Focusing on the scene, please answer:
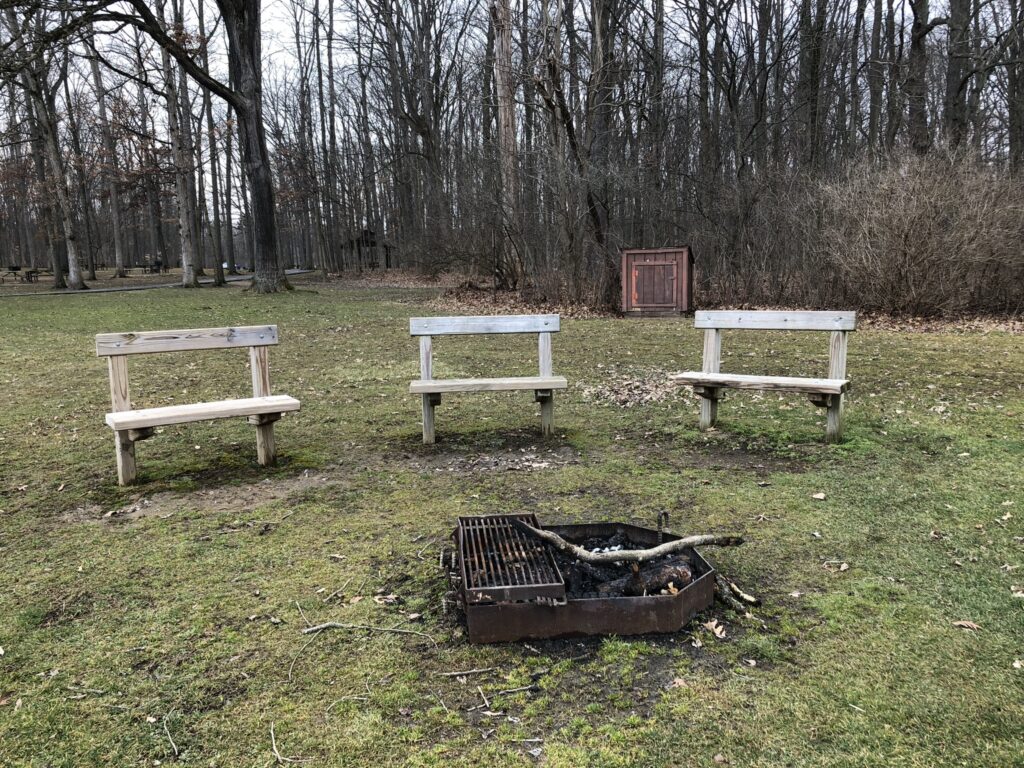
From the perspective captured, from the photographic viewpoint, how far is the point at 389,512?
4488 mm

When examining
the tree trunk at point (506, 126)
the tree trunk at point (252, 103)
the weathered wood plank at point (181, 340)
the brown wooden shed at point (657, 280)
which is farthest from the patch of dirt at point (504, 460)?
the tree trunk at point (252, 103)

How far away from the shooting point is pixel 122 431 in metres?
4.90

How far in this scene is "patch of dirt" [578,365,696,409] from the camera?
760cm

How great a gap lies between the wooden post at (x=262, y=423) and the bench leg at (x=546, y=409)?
2.15m

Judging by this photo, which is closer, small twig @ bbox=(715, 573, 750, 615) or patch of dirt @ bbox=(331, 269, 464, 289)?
small twig @ bbox=(715, 573, 750, 615)

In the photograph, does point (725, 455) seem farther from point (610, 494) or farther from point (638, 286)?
point (638, 286)

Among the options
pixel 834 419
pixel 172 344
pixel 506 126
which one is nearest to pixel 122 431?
pixel 172 344

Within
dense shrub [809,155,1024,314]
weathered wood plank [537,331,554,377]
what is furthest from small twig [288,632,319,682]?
dense shrub [809,155,1024,314]

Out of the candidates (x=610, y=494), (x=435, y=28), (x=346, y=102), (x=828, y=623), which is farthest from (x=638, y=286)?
(x=346, y=102)

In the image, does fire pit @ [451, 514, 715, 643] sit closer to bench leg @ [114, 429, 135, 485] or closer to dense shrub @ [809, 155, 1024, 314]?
bench leg @ [114, 429, 135, 485]

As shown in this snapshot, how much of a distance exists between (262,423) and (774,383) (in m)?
3.89

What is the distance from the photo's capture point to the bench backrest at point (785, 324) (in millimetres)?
5742

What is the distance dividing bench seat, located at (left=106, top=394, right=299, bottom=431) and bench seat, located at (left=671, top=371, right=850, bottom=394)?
3.24 m

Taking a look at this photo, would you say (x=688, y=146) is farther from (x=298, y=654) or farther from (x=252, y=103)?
(x=298, y=654)
